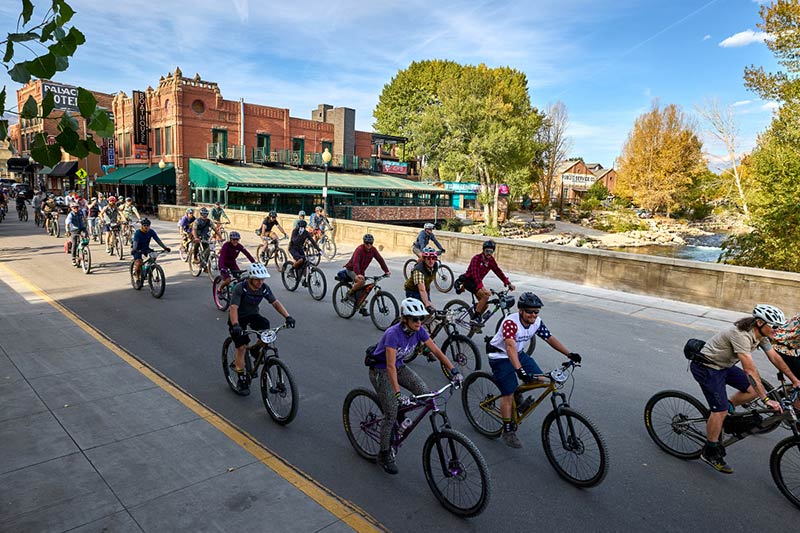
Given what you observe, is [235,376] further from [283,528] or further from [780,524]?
[780,524]

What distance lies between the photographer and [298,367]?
7.69 meters

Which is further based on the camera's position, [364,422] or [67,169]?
[67,169]

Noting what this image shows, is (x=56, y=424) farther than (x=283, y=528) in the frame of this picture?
Yes

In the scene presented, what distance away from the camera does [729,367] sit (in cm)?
501

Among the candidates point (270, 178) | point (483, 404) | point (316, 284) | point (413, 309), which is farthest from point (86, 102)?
point (270, 178)

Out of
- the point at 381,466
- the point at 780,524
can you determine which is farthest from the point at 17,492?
the point at 780,524

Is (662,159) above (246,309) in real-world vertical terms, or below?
above

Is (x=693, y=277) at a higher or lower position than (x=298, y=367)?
higher

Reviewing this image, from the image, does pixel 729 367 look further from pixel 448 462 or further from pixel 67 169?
pixel 67 169

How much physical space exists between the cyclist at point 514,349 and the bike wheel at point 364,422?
1311mm

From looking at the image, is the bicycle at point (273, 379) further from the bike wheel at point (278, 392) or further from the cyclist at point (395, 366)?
the cyclist at point (395, 366)

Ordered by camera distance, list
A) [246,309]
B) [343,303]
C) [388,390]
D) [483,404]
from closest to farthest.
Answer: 1. [388,390]
2. [483,404]
3. [246,309]
4. [343,303]

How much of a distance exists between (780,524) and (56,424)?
7.16m

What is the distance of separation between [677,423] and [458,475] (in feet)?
9.05
